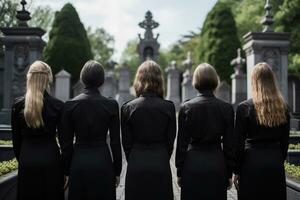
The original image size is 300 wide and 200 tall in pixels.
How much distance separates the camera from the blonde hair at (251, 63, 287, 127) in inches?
205

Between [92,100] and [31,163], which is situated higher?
Result: [92,100]

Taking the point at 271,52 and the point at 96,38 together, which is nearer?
the point at 271,52

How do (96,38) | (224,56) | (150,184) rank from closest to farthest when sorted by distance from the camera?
1. (150,184)
2. (224,56)
3. (96,38)

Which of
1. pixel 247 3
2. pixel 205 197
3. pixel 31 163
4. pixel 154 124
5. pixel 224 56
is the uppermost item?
pixel 247 3

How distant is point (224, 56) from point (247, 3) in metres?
5.16

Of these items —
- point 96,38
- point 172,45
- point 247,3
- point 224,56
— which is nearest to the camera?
point 247,3

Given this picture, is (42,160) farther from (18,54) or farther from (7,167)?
(18,54)

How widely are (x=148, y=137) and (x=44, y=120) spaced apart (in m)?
1.20

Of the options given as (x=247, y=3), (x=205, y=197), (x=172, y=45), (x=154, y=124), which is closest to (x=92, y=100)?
(x=154, y=124)

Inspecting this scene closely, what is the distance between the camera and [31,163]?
515 cm

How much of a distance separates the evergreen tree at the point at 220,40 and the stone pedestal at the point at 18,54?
24.7 meters

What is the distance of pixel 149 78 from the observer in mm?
5133

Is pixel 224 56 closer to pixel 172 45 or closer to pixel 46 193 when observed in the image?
pixel 46 193

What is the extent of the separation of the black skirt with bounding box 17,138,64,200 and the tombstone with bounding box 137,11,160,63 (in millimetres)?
31947
